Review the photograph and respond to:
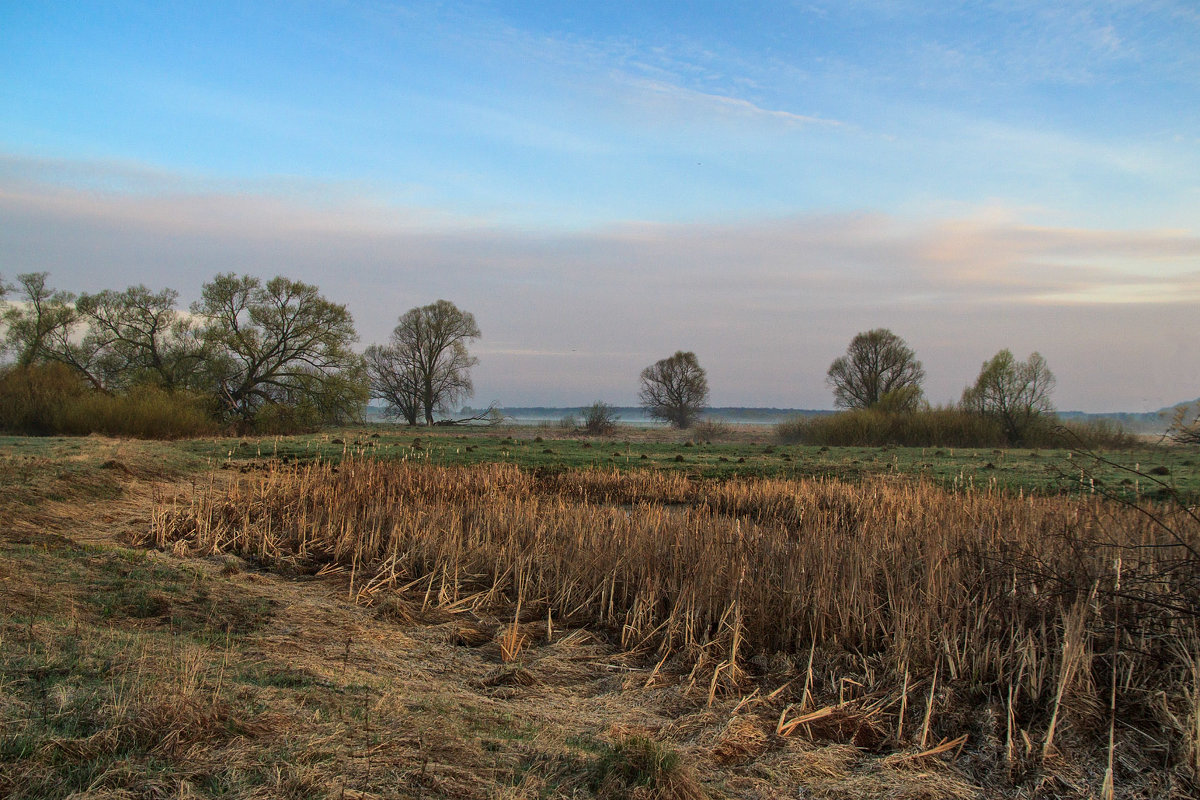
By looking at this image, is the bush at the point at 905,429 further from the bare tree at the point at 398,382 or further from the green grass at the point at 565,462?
the bare tree at the point at 398,382

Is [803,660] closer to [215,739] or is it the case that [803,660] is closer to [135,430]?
[215,739]

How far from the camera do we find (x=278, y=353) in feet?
120

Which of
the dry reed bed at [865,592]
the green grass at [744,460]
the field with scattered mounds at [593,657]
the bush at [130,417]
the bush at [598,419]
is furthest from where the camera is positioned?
the bush at [598,419]

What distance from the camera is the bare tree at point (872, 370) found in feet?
174

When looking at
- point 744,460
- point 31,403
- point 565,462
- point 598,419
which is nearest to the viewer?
point 565,462

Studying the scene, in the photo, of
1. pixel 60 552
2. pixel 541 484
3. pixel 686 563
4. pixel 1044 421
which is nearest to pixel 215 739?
pixel 686 563

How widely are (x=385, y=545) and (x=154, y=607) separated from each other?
3.74 meters

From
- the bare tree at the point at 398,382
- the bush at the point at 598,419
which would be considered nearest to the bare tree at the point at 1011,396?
the bush at the point at 598,419

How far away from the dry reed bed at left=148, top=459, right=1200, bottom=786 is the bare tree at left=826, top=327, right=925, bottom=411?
43.5 m

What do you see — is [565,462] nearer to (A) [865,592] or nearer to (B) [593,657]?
(B) [593,657]

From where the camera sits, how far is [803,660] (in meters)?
5.66

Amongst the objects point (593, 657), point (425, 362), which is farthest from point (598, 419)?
point (593, 657)

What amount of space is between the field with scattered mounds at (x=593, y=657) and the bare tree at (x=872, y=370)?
4550 centimetres

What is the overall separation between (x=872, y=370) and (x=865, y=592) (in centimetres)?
5130
